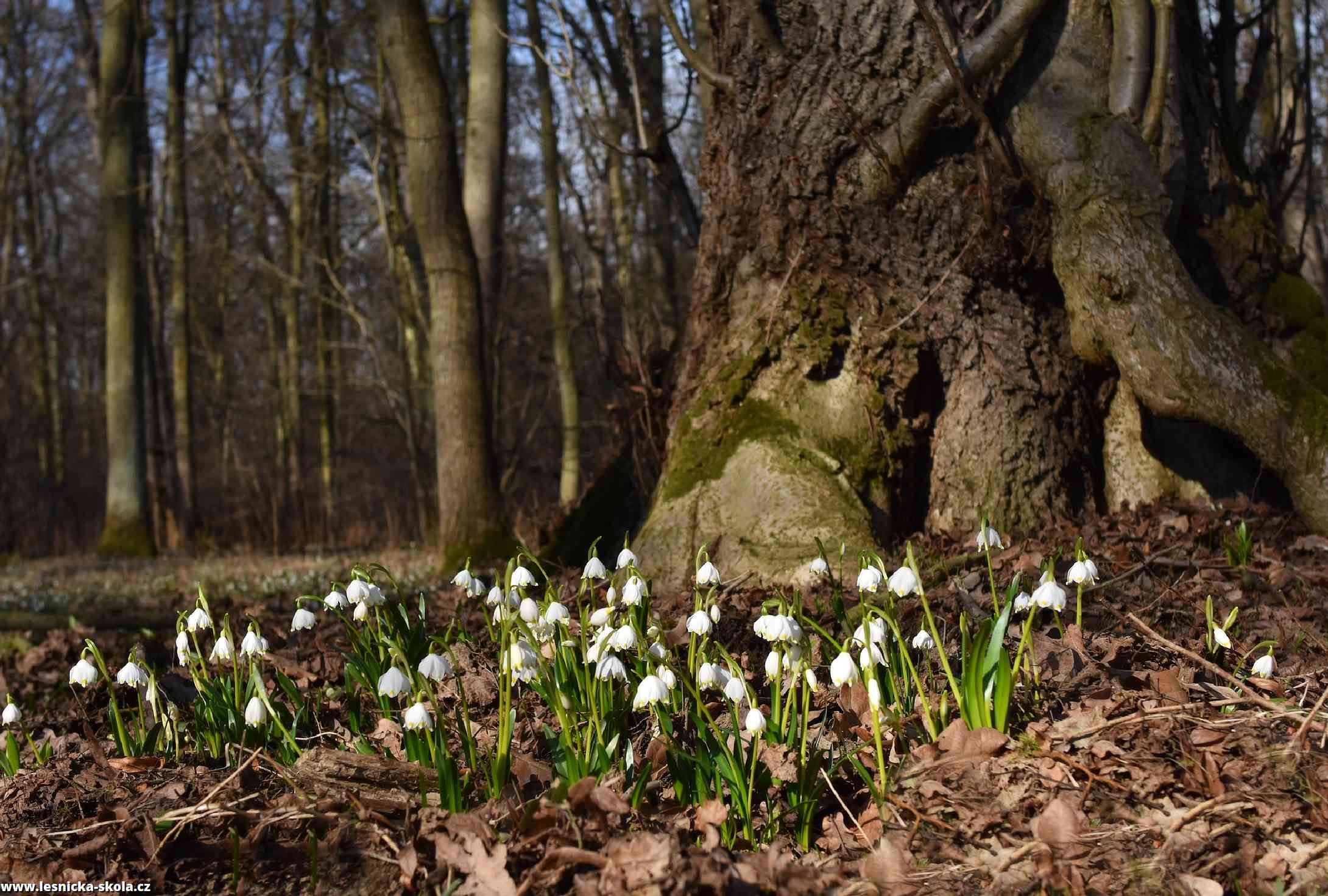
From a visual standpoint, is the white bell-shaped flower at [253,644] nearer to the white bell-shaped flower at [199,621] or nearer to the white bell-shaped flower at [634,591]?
the white bell-shaped flower at [199,621]

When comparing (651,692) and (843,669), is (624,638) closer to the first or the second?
(651,692)

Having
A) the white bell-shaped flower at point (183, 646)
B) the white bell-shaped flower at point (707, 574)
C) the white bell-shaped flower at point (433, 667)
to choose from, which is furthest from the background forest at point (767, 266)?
the white bell-shaped flower at point (183, 646)

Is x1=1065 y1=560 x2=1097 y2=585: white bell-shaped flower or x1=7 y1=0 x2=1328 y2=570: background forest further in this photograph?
x1=7 y1=0 x2=1328 y2=570: background forest

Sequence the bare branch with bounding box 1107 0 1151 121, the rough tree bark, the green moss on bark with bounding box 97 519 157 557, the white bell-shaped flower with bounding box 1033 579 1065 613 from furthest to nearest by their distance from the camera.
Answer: the green moss on bark with bounding box 97 519 157 557 < the bare branch with bounding box 1107 0 1151 121 < the rough tree bark < the white bell-shaped flower with bounding box 1033 579 1065 613

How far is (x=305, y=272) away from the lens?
1873 cm

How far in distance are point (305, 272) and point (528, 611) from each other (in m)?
17.7

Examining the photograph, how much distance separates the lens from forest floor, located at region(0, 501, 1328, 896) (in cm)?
192

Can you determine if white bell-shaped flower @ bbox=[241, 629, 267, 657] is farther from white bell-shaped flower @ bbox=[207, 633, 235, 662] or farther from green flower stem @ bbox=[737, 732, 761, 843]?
green flower stem @ bbox=[737, 732, 761, 843]

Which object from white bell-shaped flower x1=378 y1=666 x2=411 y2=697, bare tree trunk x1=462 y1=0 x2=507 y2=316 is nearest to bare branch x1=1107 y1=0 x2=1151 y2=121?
white bell-shaped flower x1=378 y1=666 x2=411 y2=697

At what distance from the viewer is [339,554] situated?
1132cm

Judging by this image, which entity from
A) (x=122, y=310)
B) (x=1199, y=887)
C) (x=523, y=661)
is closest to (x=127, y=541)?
(x=122, y=310)

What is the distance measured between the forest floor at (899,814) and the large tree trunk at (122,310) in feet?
30.1

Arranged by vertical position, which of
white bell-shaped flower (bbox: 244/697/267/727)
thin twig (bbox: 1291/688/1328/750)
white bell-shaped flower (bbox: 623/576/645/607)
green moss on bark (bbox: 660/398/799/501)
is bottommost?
thin twig (bbox: 1291/688/1328/750)

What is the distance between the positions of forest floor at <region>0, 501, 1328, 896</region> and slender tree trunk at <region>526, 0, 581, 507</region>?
1011 cm
